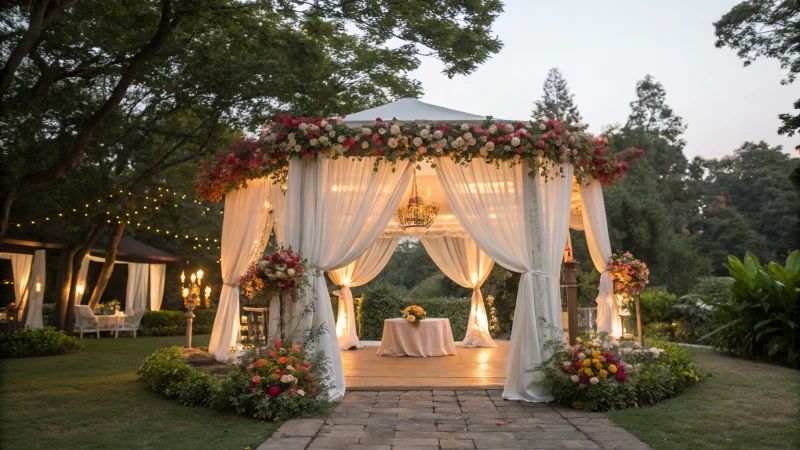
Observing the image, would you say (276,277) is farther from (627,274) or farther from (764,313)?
(764,313)

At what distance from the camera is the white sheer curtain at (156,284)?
19.3 metres

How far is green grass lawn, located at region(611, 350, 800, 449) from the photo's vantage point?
458 centimetres

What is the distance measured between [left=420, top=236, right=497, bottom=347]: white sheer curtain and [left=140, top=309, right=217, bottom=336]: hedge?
27.9 ft

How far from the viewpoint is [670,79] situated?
98.8 ft

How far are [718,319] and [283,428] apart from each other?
794 centimetres

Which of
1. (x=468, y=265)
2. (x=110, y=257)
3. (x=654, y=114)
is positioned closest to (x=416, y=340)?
(x=468, y=265)

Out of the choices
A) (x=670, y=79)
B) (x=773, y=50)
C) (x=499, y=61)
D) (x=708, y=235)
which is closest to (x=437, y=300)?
(x=499, y=61)

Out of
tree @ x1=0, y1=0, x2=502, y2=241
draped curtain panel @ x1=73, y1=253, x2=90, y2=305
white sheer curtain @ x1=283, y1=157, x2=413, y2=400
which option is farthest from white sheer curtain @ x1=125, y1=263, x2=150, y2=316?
white sheer curtain @ x1=283, y1=157, x2=413, y2=400

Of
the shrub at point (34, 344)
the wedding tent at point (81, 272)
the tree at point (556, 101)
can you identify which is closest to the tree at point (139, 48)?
the shrub at point (34, 344)

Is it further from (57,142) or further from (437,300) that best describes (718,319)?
(57,142)


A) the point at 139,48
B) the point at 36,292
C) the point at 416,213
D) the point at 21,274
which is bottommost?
the point at 36,292

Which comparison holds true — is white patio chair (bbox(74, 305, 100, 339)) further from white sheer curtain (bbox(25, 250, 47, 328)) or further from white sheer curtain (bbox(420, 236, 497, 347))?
white sheer curtain (bbox(420, 236, 497, 347))

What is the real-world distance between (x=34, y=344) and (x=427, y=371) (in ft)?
25.8

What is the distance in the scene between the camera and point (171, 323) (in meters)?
17.7
